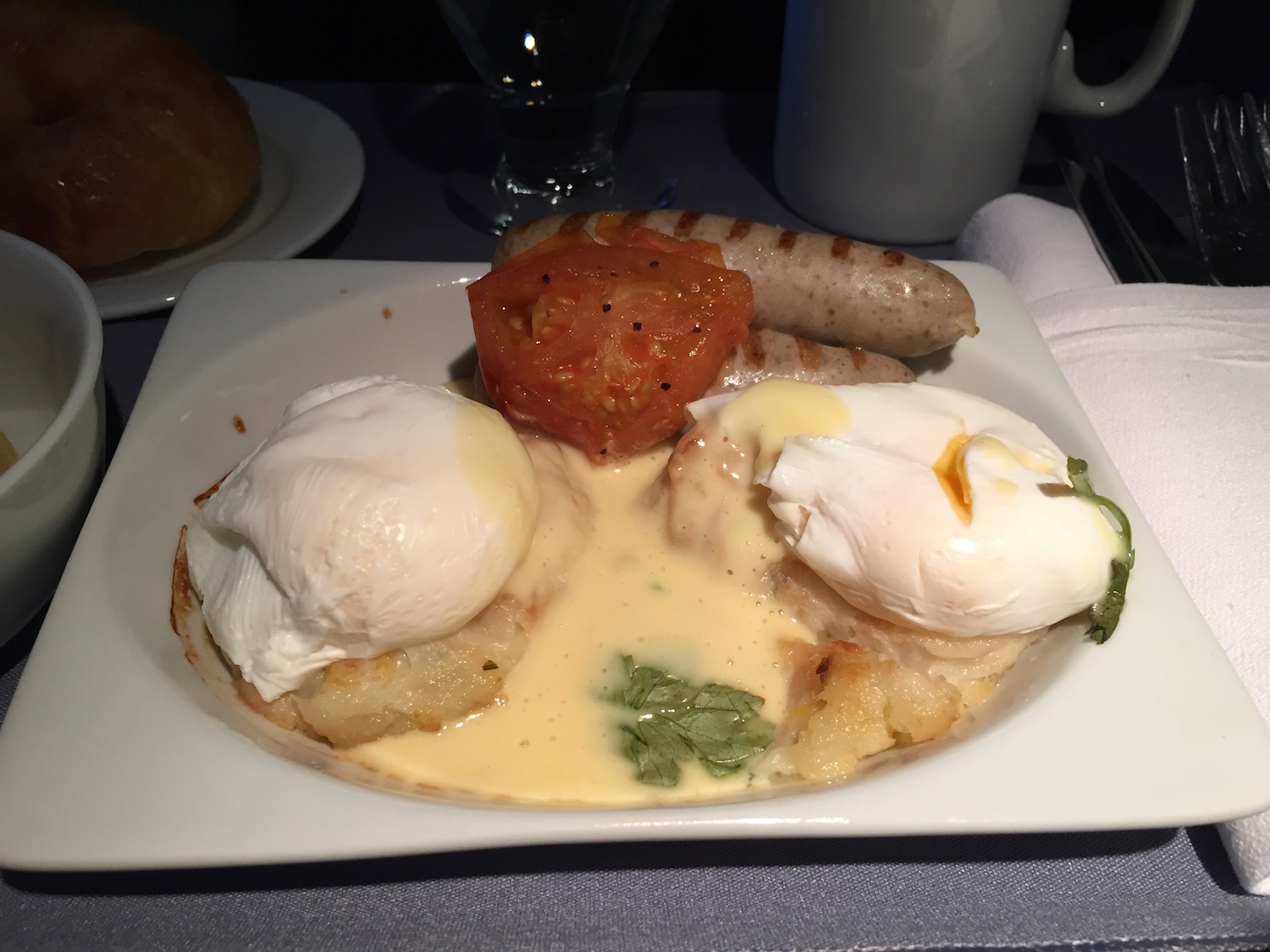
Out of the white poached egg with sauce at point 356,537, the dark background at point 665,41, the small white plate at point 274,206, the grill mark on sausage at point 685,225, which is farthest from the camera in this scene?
the dark background at point 665,41

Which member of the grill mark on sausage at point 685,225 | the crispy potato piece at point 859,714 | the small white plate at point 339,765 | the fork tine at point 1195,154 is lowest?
the crispy potato piece at point 859,714

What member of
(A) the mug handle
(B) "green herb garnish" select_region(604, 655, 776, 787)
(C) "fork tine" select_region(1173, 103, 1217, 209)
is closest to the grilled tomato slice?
(B) "green herb garnish" select_region(604, 655, 776, 787)

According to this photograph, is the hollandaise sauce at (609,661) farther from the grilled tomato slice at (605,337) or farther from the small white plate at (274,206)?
the small white plate at (274,206)

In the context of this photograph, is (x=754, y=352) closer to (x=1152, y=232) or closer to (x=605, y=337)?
(x=605, y=337)

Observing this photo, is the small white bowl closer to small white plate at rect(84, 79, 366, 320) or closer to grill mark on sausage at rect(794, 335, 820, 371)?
small white plate at rect(84, 79, 366, 320)

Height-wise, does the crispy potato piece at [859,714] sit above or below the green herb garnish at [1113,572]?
below

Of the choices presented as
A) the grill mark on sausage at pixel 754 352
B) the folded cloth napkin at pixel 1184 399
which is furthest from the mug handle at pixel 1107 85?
the grill mark on sausage at pixel 754 352

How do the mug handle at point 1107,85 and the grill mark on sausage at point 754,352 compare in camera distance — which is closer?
the grill mark on sausage at point 754,352
